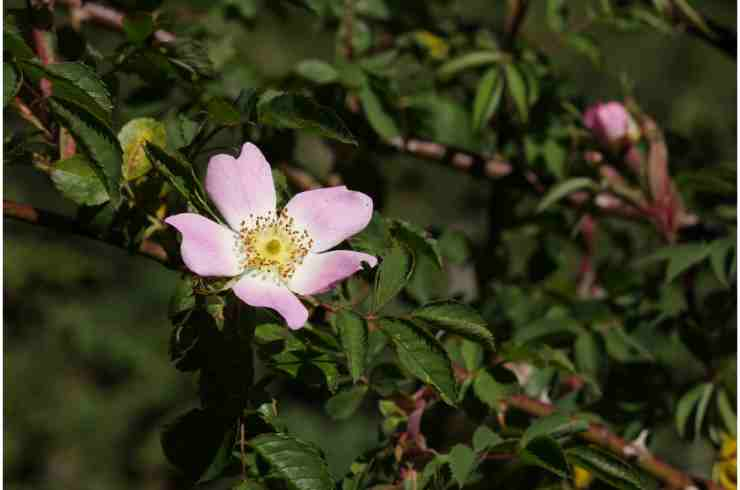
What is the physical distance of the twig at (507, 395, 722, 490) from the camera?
91 centimetres

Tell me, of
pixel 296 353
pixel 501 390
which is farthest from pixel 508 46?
pixel 296 353

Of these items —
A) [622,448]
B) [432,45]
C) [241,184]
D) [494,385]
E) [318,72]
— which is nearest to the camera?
[241,184]

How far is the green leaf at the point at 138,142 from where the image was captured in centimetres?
70

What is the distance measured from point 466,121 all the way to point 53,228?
0.56 metres

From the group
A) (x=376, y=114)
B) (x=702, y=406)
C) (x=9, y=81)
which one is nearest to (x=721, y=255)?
(x=702, y=406)

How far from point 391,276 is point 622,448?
375 mm

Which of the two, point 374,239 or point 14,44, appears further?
point 374,239

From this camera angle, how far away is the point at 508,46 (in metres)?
1.14

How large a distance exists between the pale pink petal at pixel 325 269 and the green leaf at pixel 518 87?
1.38 ft

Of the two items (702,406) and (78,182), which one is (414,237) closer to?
(78,182)

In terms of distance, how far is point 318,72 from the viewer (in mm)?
1063

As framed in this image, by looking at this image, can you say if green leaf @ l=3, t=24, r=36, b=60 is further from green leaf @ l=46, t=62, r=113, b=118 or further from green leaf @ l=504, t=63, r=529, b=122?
green leaf @ l=504, t=63, r=529, b=122

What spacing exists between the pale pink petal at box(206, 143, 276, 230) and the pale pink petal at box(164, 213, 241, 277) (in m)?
0.03

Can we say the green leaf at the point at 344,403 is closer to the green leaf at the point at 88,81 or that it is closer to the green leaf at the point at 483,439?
the green leaf at the point at 483,439
